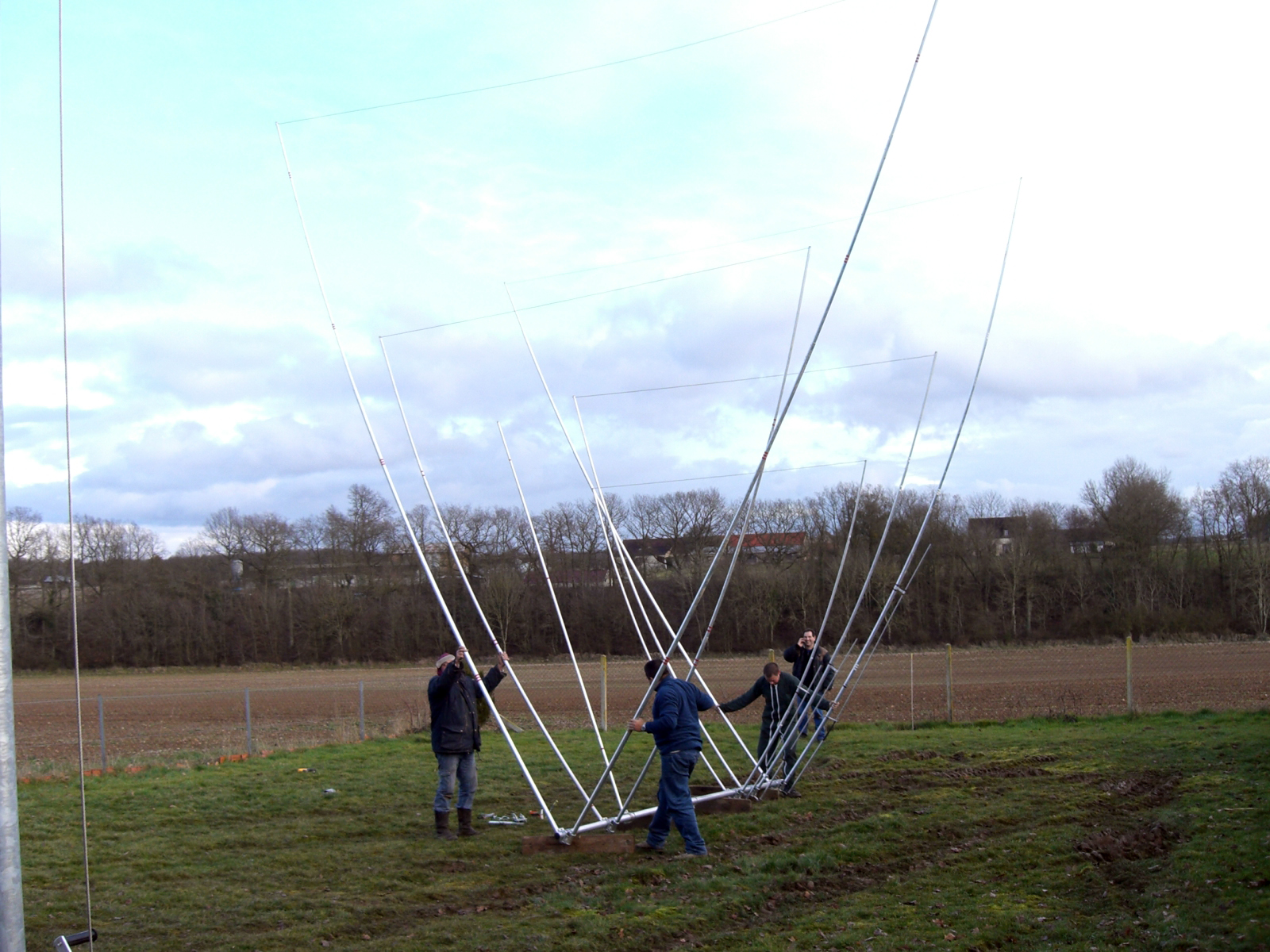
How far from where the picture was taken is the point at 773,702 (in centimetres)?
1276

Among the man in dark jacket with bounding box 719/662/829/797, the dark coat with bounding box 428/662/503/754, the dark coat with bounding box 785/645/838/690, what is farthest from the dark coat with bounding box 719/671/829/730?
the dark coat with bounding box 428/662/503/754

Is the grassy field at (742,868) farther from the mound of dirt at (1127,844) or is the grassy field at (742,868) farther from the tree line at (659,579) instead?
the tree line at (659,579)

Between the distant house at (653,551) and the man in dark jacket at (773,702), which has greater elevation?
the distant house at (653,551)

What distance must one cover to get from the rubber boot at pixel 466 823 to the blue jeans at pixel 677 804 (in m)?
2.05

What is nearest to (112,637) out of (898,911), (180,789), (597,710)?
(597,710)

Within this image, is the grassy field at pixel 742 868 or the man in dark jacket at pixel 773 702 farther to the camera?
the man in dark jacket at pixel 773 702

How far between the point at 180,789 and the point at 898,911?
34.2ft

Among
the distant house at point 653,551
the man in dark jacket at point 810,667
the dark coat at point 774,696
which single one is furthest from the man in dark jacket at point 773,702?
the distant house at point 653,551

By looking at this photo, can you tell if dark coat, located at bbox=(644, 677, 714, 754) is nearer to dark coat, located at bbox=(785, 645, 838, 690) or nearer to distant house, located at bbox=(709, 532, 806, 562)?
dark coat, located at bbox=(785, 645, 838, 690)

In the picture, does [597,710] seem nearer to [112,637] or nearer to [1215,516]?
[1215,516]

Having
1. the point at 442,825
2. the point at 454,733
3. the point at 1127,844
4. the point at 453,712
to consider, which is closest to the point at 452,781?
the point at 442,825

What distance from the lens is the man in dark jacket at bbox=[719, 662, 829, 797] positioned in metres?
12.1

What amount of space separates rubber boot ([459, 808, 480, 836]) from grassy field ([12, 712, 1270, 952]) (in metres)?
0.24

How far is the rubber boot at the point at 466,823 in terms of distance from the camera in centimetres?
1041
